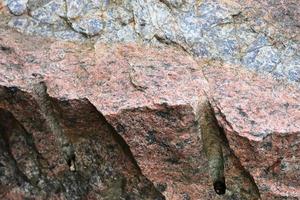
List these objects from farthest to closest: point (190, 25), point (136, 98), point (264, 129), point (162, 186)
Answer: point (190, 25) < point (162, 186) < point (136, 98) < point (264, 129)

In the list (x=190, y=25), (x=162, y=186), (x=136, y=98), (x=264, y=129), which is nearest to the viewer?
(x=264, y=129)

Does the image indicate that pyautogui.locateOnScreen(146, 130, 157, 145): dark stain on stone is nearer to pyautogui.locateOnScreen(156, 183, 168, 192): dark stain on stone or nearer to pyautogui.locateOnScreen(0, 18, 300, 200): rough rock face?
pyautogui.locateOnScreen(0, 18, 300, 200): rough rock face

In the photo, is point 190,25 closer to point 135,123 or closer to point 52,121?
point 135,123

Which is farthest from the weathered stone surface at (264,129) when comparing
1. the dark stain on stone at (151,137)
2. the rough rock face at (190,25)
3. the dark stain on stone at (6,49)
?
the dark stain on stone at (6,49)

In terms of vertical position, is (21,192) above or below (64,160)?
below

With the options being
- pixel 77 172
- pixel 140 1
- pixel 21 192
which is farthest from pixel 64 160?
pixel 140 1

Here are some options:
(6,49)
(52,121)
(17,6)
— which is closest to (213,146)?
(52,121)

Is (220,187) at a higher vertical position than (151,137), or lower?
lower

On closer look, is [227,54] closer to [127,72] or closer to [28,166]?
[127,72]
